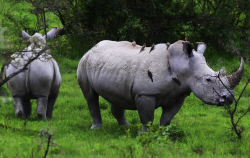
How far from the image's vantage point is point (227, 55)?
13.8 m

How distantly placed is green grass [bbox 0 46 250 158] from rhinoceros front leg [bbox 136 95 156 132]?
19cm

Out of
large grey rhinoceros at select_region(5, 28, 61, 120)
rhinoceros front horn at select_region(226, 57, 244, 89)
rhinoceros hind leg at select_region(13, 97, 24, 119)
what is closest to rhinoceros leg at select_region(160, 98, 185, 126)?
rhinoceros front horn at select_region(226, 57, 244, 89)

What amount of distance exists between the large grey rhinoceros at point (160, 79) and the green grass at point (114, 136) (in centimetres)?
39

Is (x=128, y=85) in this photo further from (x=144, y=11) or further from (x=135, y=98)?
(x=144, y=11)

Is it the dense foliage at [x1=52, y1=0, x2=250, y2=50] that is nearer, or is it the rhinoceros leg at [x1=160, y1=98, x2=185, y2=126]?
the rhinoceros leg at [x1=160, y1=98, x2=185, y2=126]

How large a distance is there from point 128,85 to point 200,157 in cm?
171

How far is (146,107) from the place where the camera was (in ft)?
21.6

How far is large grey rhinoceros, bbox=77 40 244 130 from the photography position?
635cm

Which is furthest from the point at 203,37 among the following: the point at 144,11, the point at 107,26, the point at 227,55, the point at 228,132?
the point at 228,132

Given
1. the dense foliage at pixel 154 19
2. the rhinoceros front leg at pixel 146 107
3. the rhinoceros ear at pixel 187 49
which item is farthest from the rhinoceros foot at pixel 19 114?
the dense foliage at pixel 154 19

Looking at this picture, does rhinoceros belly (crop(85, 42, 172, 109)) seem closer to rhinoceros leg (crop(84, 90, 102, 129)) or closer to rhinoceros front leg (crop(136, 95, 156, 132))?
rhinoceros front leg (crop(136, 95, 156, 132))

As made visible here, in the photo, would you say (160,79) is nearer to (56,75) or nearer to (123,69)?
(123,69)

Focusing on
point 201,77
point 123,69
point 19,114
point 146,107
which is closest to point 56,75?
point 19,114

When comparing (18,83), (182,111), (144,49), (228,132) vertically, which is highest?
(144,49)
